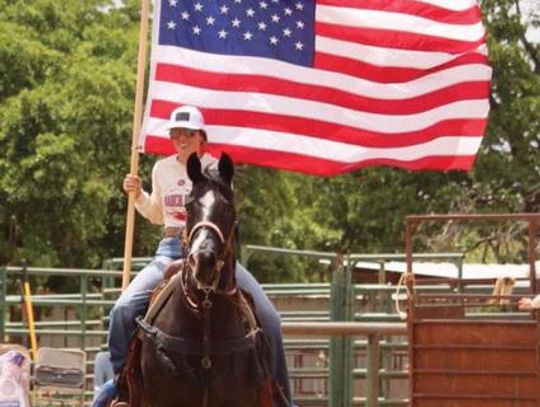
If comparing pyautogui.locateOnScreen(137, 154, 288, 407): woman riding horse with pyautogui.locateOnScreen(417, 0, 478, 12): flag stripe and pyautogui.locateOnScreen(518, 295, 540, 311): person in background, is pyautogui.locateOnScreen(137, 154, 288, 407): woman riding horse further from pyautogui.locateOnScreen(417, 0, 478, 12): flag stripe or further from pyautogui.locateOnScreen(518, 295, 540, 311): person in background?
pyautogui.locateOnScreen(417, 0, 478, 12): flag stripe

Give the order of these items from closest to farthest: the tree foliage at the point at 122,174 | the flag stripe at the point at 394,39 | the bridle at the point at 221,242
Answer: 1. the bridle at the point at 221,242
2. the flag stripe at the point at 394,39
3. the tree foliage at the point at 122,174

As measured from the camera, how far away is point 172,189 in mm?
10789

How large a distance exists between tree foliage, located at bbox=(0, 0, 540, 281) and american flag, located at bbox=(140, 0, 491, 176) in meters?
17.0

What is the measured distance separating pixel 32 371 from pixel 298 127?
2863 mm

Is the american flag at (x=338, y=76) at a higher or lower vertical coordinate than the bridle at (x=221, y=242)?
higher

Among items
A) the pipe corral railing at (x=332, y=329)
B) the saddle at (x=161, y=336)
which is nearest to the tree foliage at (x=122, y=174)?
the pipe corral railing at (x=332, y=329)

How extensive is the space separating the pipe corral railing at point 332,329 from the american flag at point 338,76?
9.22 ft

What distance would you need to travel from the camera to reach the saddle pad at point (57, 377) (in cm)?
1132

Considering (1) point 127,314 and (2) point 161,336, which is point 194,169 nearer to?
(2) point 161,336

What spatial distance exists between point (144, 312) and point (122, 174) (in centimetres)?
2225

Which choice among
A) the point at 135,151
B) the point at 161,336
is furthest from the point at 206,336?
the point at 135,151

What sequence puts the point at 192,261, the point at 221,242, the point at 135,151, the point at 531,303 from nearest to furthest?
the point at 192,261 < the point at 221,242 < the point at 135,151 < the point at 531,303

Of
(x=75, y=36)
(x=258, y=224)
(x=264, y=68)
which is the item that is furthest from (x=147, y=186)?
(x=264, y=68)

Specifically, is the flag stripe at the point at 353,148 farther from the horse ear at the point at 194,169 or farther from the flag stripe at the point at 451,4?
the horse ear at the point at 194,169
